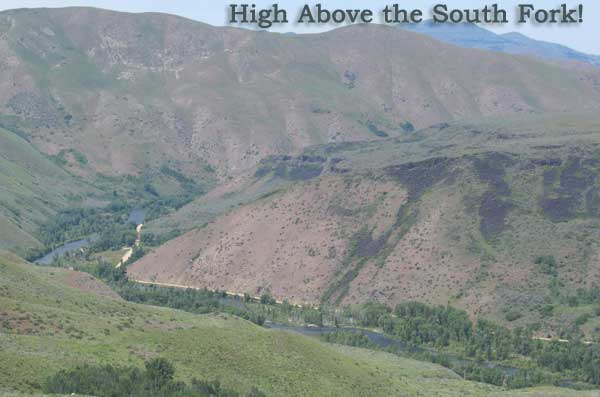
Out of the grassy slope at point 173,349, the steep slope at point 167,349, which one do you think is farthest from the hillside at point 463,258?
the steep slope at point 167,349

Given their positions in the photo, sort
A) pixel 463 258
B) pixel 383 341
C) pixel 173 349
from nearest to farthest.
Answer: pixel 173 349, pixel 383 341, pixel 463 258

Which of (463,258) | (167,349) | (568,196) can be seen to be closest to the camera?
(167,349)

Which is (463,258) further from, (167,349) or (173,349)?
(167,349)

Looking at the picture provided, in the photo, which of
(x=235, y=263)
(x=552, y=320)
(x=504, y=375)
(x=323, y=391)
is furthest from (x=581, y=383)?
(x=235, y=263)

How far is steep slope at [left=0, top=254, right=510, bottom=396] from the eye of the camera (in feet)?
302

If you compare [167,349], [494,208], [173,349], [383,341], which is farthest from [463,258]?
[167,349]

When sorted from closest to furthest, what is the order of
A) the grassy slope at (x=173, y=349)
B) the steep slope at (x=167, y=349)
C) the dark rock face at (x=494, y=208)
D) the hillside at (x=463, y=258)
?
1. the steep slope at (x=167, y=349)
2. the grassy slope at (x=173, y=349)
3. the hillside at (x=463, y=258)
4. the dark rock face at (x=494, y=208)

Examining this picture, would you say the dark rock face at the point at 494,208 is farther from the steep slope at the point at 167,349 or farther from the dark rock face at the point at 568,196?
the steep slope at the point at 167,349

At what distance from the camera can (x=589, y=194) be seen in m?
194

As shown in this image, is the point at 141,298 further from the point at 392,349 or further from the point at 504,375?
the point at 504,375

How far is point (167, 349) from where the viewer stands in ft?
331

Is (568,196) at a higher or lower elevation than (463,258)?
higher

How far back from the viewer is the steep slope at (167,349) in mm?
92125

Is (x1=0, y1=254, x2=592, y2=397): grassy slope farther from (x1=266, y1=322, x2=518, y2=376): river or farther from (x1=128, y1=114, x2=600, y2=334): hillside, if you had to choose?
(x1=128, y1=114, x2=600, y2=334): hillside
